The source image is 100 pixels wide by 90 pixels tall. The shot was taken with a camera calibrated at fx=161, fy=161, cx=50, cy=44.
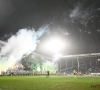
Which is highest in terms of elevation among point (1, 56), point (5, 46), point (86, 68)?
point (5, 46)

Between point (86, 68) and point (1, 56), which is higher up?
point (1, 56)

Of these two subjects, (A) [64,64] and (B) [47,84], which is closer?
(B) [47,84]

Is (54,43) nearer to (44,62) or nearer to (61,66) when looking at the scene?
(44,62)

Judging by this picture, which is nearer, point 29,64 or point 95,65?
point 29,64

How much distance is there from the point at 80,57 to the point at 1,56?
226 ft

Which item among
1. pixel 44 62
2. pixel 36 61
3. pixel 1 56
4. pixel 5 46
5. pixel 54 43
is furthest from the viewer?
pixel 44 62

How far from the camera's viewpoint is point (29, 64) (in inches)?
3607

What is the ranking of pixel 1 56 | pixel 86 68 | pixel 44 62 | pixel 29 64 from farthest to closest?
pixel 86 68 < pixel 44 62 < pixel 29 64 < pixel 1 56

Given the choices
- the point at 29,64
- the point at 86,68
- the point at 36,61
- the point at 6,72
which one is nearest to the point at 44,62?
the point at 36,61

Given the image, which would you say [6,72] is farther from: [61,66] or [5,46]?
[61,66]

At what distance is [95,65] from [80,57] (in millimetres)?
12009

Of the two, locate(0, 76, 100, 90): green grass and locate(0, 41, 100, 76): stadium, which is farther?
locate(0, 41, 100, 76): stadium

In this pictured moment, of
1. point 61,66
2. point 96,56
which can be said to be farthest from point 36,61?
point 96,56

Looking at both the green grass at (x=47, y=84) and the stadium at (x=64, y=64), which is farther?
the stadium at (x=64, y=64)
